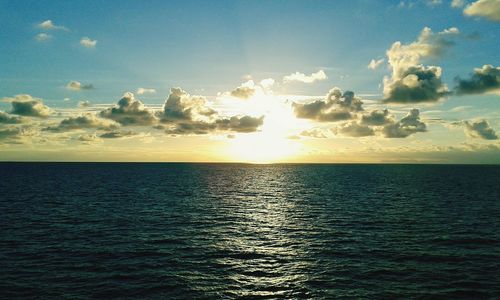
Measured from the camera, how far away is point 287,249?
43469 millimetres

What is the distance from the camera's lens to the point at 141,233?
50.5 meters

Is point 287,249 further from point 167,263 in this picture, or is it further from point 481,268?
point 481,268

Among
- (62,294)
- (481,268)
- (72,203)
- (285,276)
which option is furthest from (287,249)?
(72,203)

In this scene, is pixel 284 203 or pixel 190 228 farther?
pixel 284 203

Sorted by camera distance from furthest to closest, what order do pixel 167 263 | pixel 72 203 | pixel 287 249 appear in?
pixel 72 203 < pixel 287 249 < pixel 167 263

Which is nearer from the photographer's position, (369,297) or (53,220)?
(369,297)

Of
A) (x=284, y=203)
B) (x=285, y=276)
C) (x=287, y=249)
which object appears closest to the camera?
(x=285, y=276)

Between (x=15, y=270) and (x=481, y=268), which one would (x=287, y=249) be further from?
(x=15, y=270)

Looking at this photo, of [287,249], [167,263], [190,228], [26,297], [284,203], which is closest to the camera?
[26,297]

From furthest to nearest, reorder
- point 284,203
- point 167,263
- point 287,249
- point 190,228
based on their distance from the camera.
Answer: point 284,203
point 190,228
point 287,249
point 167,263

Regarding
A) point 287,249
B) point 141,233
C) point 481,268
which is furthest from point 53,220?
point 481,268

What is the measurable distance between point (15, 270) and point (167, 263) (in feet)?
46.2

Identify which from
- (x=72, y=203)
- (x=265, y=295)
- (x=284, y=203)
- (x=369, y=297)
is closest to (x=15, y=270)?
(x=265, y=295)

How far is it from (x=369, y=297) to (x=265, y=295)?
27.4ft
